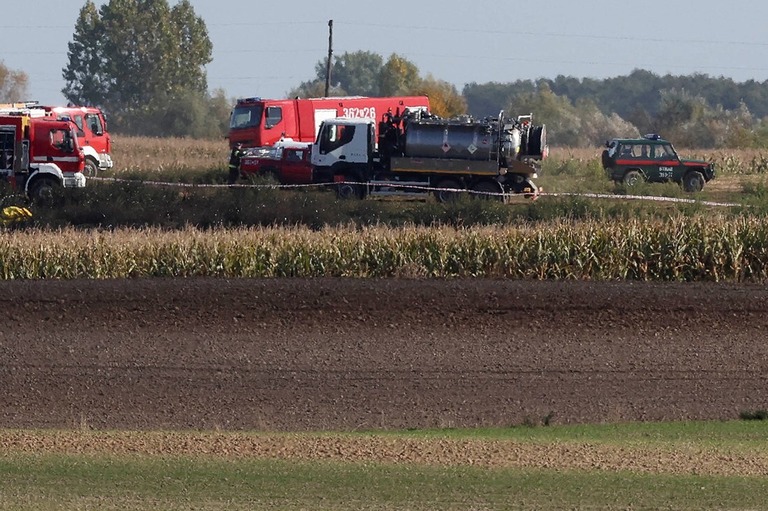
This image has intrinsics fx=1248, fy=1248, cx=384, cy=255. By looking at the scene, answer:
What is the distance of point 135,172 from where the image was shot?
42.1 metres

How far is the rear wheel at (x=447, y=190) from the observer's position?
32.4 m

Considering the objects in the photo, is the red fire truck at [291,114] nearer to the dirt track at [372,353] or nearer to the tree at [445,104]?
the dirt track at [372,353]

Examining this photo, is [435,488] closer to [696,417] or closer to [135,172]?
[696,417]

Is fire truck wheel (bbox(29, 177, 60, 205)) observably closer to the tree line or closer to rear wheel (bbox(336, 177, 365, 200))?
rear wheel (bbox(336, 177, 365, 200))

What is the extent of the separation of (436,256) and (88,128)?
74.3 feet

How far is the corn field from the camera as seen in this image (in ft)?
72.1

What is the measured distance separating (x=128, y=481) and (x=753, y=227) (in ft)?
52.0

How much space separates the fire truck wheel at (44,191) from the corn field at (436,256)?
8909 millimetres

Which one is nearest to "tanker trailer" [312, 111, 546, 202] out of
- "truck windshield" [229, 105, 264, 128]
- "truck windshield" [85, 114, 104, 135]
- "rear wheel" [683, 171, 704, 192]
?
"rear wheel" [683, 171, 704, 192]

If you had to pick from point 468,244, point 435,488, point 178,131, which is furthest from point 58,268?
point 178,131

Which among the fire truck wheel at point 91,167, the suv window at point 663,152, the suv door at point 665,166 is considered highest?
the suv window at point 663,152

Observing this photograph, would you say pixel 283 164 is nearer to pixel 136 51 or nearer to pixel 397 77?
pixel 397 77

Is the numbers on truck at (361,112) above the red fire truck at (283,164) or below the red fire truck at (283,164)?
above

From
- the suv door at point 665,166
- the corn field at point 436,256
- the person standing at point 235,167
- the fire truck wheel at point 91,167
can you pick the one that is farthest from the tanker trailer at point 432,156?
the fire truck wheel at point 91,167
